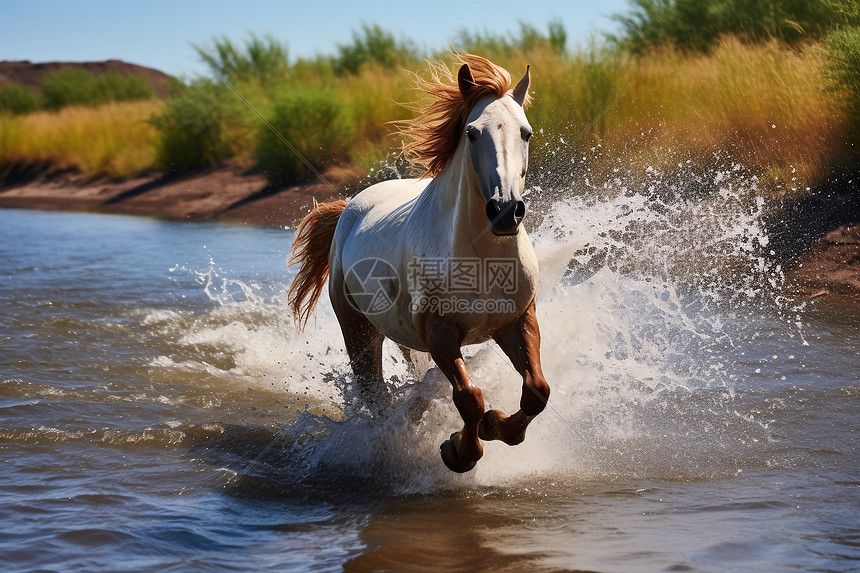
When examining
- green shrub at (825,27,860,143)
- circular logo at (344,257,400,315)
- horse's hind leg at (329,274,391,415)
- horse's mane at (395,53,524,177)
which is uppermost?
green shrub at (825,27,860,143)

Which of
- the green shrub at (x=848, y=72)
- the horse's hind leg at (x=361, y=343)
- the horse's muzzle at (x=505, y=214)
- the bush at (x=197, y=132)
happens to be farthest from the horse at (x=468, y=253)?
the bush at (x=197, y=132)

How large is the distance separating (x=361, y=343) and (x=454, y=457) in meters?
1.36

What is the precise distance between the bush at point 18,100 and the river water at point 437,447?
3191 centimetres

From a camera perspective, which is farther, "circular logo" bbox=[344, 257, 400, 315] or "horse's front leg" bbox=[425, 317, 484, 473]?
"circular logo" bbox=[344, 257, 400, 315]

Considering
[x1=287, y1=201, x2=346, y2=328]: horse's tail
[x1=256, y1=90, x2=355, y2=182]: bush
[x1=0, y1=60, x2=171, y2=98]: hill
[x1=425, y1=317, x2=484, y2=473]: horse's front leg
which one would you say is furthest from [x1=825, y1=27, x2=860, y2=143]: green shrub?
[x1=0, y1=60, x2=171, y2=98]: hill

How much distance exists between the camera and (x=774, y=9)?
13.7 meters

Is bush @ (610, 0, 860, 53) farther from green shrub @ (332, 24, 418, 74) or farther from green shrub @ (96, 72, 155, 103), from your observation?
green shrub @ (96, 72, 155, 103)

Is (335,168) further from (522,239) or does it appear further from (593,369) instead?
(522,239)

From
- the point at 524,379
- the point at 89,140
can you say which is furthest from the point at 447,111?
the point at 89,140

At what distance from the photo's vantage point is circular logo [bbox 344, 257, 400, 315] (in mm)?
4316

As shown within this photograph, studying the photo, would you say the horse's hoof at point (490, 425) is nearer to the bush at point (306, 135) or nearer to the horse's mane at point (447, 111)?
the horse's mane at point (447, 111)

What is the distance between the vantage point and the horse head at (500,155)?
3.16 m

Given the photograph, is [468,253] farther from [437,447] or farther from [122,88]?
[122,88]

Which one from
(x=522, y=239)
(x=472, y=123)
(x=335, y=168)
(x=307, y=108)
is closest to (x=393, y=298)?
(x=522, y=239)
